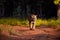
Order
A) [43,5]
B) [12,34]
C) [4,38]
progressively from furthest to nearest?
[43,5], [12,34], [4,38]

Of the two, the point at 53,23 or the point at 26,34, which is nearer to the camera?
the point at 26,34

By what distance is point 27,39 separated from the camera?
13266mm

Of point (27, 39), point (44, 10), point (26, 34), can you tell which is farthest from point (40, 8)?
point (27, 39)

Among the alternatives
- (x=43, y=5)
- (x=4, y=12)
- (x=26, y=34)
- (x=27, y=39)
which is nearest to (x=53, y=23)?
(x=26, y=34)

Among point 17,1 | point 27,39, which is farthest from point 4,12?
point 27,39

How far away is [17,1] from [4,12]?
81.8 inches

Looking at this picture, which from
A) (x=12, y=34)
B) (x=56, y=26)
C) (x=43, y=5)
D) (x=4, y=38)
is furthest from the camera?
(x=43, y=5)

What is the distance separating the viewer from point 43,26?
770 inches

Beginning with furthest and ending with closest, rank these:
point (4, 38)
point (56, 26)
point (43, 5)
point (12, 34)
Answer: point (43, 5) → point (56, 26) → point (12, 34) → point (4, 38)

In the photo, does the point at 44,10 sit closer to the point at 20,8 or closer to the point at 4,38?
the point at 20,8

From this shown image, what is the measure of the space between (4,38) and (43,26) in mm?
6925

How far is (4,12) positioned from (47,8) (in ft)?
16.6

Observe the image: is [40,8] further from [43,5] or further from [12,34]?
[12,34]

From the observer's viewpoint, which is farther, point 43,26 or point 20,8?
point 20,8
